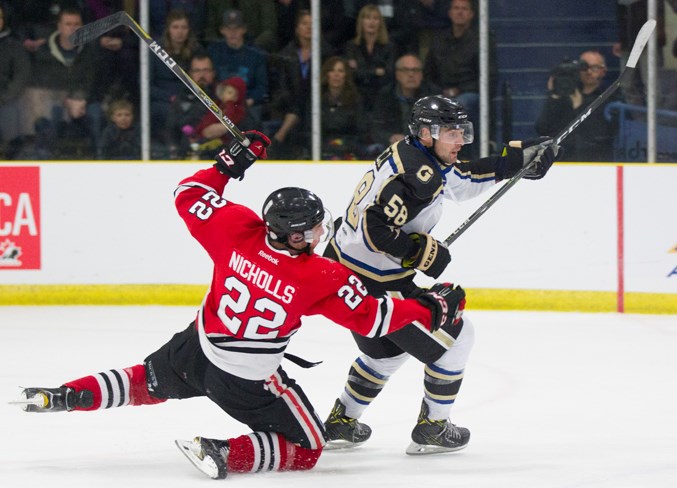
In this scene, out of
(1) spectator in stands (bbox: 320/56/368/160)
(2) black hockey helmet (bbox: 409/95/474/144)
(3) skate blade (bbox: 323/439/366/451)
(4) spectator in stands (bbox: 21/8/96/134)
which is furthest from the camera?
(4) spectator in stands (bbox: 21/8/96/134)

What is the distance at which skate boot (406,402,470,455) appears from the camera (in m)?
3.81

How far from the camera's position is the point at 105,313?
6574 mm

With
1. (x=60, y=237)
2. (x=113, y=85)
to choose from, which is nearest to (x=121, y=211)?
(x=60, y=237)

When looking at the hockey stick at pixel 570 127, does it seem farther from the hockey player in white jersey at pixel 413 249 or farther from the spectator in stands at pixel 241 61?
the spectator in stands at pixel 241 61

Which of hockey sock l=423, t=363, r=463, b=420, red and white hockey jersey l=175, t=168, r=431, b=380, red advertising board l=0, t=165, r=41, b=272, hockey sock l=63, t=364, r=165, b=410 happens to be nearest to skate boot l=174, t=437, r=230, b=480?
red and white hockey jersey l=175, t=168, r=431, b=380

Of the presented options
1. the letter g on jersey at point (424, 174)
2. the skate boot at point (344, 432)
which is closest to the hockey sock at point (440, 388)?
the skate boot at point (344, 432)

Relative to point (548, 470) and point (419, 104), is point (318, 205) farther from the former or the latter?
point (548, 470)

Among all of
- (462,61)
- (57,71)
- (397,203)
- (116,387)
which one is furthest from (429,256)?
(57,71)

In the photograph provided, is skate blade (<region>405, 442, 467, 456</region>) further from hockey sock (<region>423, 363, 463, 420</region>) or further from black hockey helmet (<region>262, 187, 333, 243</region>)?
black hockey helmet (<region>262, 187, 333, 243</region>)

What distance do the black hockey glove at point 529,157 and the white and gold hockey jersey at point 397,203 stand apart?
86mm

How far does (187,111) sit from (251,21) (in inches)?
25.3

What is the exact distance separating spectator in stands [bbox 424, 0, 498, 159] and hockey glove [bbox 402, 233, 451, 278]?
3.38 m

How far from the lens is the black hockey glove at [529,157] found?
414 centimetres

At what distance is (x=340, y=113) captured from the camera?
7.17 meters
